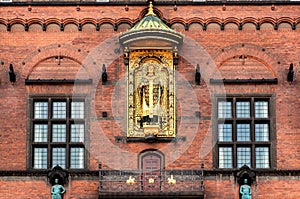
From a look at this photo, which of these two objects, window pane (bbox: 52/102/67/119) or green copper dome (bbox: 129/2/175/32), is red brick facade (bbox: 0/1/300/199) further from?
green copper dome (bbox: 129/2/175/32)

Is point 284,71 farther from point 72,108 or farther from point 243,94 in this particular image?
point 72,108

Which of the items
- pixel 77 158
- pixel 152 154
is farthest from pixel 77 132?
pixel 152 154

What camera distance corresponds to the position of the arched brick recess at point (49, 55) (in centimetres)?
4350

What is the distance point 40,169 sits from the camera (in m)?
42.5

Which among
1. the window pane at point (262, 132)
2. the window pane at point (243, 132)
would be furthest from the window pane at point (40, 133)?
the window pane at point (262, 132)

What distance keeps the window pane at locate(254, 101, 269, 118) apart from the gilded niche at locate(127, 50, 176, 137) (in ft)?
9.00

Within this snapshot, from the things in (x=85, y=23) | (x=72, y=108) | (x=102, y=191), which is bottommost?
(x=102, y=191)

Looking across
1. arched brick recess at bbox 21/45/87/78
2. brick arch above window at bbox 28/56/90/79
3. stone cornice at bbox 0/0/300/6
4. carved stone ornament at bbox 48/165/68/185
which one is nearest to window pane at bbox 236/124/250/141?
stone cornice at bbox 0/0/300/6

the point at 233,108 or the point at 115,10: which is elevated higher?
the point at 115,10

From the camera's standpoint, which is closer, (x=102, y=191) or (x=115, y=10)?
(x=102, y=191)

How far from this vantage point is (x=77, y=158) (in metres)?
42.9

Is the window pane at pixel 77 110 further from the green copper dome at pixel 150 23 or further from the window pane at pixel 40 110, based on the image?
the green copper dome at pixel 150 23

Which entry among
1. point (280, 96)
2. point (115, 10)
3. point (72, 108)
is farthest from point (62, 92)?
point (280, 96)

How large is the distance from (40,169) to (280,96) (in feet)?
27.0
